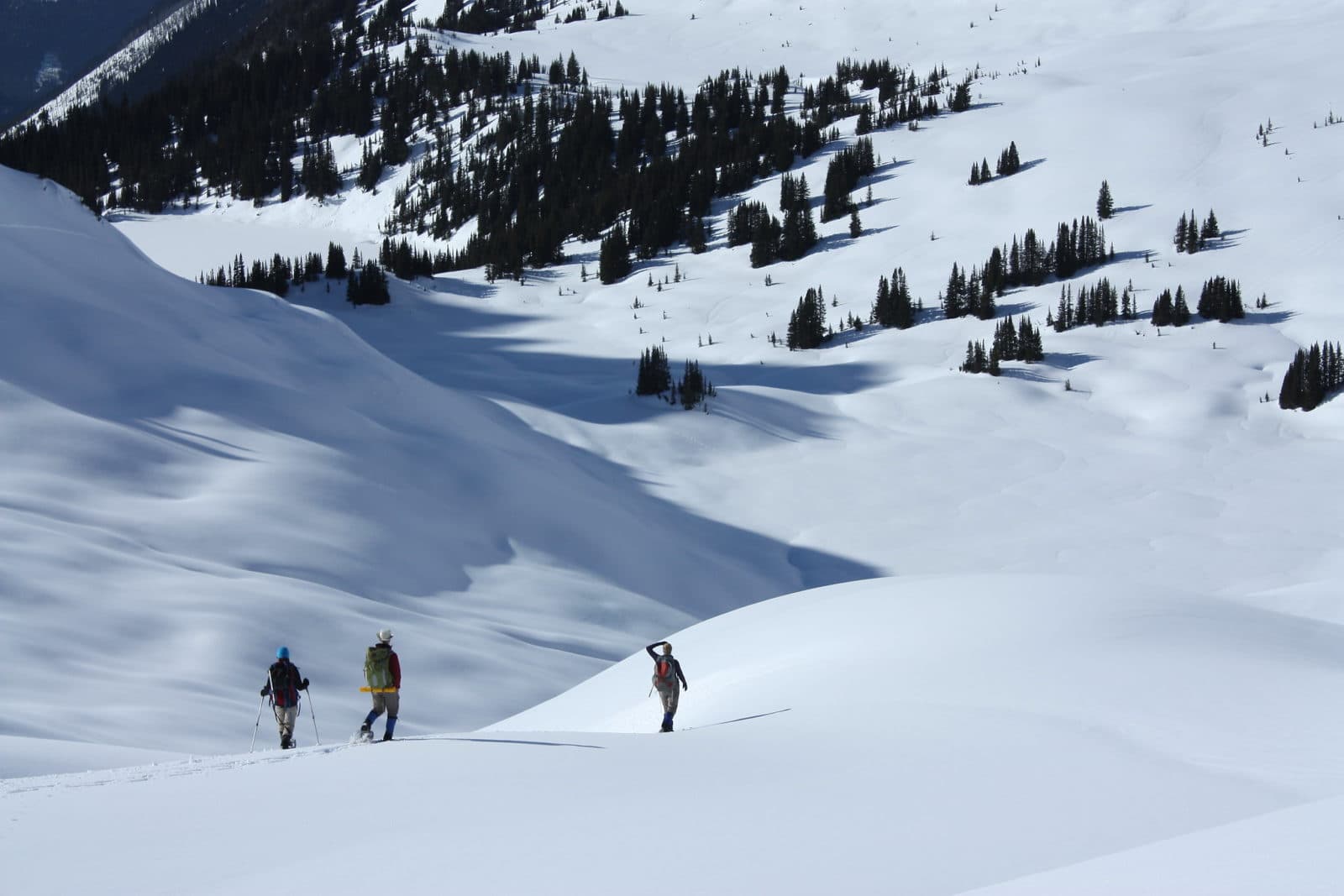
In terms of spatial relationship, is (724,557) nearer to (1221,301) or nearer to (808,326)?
(808,326)

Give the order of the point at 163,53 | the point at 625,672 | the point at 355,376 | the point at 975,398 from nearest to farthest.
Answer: the point at 625,672, the point at 355,376, the point at 975,398, the point at 163,53

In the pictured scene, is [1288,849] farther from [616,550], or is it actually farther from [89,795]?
[616,550]

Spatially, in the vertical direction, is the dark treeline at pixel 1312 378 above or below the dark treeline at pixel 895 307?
below

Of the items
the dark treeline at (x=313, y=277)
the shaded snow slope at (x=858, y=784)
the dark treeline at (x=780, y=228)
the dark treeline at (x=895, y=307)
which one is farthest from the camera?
the dark treeline at (x=780, y=228)

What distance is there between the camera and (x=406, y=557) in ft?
58.6

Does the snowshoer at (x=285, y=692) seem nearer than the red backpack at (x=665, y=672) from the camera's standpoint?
Yes

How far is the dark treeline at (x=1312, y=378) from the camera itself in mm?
27641

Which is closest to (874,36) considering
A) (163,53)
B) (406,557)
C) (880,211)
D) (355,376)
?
(880,211)

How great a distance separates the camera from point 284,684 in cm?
959

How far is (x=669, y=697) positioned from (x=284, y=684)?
3230mm

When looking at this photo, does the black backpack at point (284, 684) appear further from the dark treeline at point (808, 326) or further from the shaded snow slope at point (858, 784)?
the dark treeline at point (808, 326)

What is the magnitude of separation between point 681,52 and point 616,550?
6398cm

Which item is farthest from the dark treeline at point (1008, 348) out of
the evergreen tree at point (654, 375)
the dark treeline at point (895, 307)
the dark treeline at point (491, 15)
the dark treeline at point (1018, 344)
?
the dark treeline at point (491, 15)

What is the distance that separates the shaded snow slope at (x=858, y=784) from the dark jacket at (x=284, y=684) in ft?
4.18
